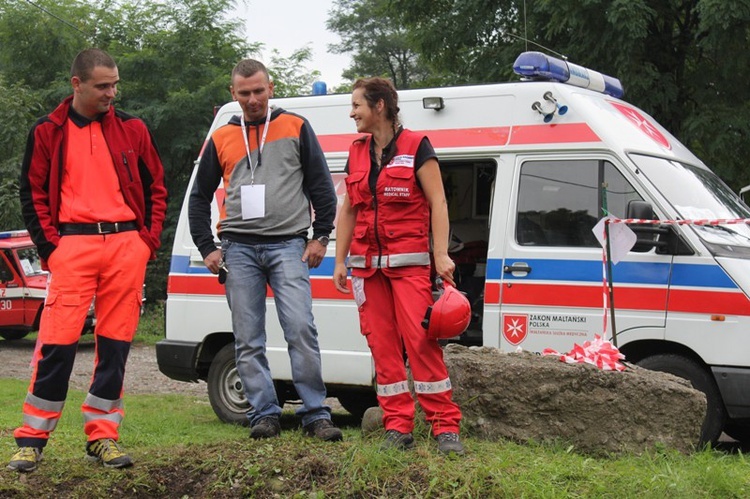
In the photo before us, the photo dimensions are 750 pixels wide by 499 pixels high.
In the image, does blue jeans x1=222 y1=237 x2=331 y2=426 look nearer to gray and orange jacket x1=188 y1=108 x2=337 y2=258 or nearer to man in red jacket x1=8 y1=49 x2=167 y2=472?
gray and orange jacket x1=188 y1=108 x2=337 y2=258

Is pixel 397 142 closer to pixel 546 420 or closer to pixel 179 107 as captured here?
pixel 546 420

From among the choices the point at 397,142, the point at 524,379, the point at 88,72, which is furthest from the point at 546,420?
the point at 88,72

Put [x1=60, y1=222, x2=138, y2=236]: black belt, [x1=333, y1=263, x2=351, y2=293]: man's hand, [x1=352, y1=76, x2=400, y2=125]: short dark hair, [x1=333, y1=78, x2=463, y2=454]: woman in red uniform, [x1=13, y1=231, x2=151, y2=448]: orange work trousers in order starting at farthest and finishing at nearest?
[x1=333, y1=263, x2=351, y2=293]: man's hand → [x1=352, y1=76, x2=400, y2=125]: short dark hair → [x1=333, y1=78, x2=463, y2=454]: woman in red uniform → [x1=60, y1=222, x2=138, y2=236]: black belt → [x1=13, y1=231, x2=151, y2=448]: orange work trousers

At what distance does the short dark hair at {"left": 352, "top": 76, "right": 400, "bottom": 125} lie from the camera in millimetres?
5406

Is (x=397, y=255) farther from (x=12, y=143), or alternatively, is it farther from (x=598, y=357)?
(x=12, y=143)

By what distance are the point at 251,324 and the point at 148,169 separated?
1.07m

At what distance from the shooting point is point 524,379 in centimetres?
562

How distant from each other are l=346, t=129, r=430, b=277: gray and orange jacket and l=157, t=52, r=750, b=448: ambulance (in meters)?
1.92

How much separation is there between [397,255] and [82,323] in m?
1.62

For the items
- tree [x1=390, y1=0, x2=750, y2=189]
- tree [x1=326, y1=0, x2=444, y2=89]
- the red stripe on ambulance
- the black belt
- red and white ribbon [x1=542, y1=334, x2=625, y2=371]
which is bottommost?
red and white ribbon [x1=542, y1=334, x2=625, y2=371]

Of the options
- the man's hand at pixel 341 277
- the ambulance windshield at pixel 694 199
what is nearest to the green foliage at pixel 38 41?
the ambulance windshield at pixel 694 199

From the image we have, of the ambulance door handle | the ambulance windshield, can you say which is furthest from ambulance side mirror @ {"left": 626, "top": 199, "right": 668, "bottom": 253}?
the ambulance door handle

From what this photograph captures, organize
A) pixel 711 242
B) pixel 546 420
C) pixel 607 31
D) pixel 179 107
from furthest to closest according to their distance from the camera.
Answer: pixel 179 107, pixel 607 31, pixel 711 242, pixel 546 420

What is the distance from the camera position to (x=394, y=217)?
17.5 feet
